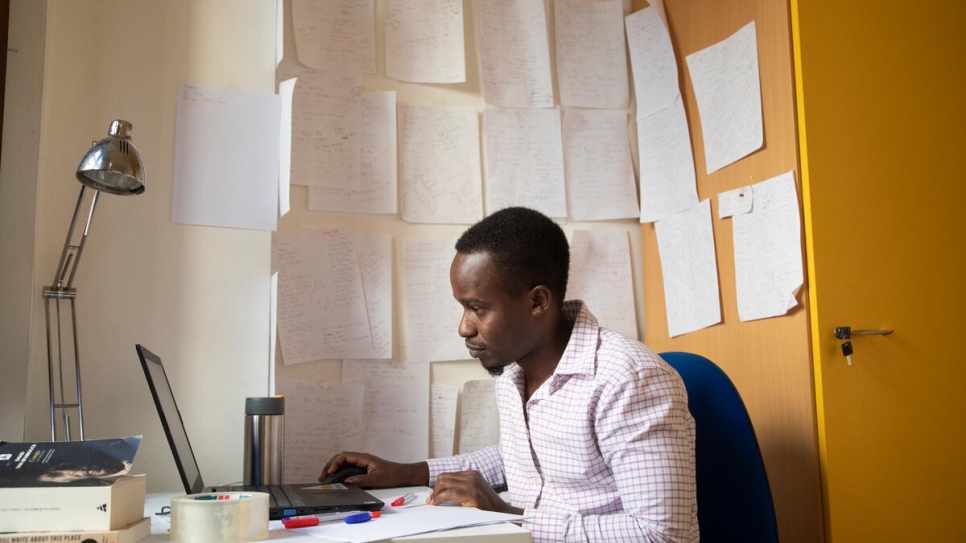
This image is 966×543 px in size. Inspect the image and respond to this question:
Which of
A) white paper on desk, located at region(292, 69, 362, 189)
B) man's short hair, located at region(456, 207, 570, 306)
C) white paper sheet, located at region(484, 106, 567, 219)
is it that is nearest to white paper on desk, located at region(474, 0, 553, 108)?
white paper sheet, located at region(484, 106, 567, 219)

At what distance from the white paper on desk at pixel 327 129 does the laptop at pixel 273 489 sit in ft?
2.06

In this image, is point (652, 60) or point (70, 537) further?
point (652, 60)

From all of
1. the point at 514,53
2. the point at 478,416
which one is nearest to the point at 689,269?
the point at 478,416

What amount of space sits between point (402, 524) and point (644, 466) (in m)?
0.40

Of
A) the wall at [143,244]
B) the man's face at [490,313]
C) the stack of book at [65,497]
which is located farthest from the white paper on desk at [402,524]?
the wall at [143,244]

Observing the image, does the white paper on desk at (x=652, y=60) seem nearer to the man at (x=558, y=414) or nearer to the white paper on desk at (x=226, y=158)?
the man at (x=558, y=414)

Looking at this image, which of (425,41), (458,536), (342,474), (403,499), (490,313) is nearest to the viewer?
(458,536)

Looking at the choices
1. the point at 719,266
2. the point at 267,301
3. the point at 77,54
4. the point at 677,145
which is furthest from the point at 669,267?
the point at 77,54

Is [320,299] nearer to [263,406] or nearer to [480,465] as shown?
[263,406]

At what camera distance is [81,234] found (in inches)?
71.2

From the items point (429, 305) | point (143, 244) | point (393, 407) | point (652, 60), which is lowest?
point (393, 407)

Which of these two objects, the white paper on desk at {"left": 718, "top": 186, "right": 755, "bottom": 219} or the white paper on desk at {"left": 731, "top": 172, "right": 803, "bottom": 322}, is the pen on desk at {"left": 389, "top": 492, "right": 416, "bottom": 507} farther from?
the white paper on desk at {"left": 718, "top": 186, "right": 755, "bottom": 219}

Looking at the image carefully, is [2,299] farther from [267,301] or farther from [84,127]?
[267,301]

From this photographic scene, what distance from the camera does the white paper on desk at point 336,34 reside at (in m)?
2.01
